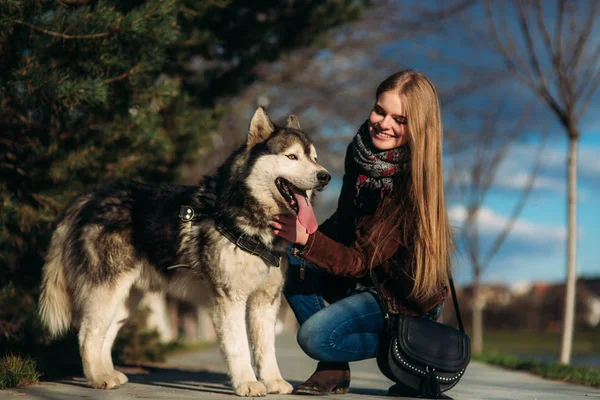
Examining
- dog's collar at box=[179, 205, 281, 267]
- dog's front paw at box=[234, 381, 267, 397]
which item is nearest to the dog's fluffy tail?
dog's collar at box=[179, 205, 281, 267]

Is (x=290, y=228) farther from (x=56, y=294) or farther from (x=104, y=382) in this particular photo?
(x=56, y=294)

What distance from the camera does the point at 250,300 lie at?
4.34m

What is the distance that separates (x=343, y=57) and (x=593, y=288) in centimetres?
2485

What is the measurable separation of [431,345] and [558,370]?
287 cm

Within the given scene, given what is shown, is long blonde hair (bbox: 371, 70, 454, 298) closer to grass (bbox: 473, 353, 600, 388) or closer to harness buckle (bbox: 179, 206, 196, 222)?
harness buckle (bbox: 179, 206, 196, 222)

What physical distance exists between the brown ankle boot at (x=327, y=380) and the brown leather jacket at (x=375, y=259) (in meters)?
0.54

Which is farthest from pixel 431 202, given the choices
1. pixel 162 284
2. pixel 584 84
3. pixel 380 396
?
pixel 584 84

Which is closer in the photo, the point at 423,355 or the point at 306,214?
the point at 423,355

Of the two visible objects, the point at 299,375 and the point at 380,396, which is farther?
the point at 299,375

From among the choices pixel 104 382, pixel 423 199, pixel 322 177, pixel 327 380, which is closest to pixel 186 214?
pixel 322 177

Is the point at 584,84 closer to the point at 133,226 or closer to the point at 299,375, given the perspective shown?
the point at 299,375

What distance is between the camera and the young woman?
397cm

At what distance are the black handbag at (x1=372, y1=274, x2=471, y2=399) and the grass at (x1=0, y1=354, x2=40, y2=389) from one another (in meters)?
2.30

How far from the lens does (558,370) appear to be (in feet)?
20.4
